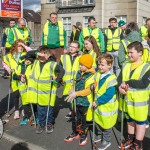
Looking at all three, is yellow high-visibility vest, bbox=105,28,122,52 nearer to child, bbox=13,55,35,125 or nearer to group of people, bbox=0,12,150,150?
group of people, bbox=0,12,150,150

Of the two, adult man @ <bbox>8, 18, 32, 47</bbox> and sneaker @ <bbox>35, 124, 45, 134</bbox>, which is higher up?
adult man @ <bbox>8, 18, 32, 47</bbox>

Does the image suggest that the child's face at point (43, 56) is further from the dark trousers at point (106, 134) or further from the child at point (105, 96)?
the dark trousers at point (106, 134)

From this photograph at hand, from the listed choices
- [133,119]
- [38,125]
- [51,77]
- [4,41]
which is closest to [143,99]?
[133,119]

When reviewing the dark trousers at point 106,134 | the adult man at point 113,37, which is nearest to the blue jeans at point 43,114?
the dark trousers at point 106,134

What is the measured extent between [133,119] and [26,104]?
7.94 ft

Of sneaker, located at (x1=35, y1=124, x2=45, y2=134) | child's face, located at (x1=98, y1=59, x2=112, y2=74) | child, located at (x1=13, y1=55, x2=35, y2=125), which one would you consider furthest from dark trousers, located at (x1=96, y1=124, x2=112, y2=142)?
child, located at (x1=13, y1=55, x2=35, y2=125)

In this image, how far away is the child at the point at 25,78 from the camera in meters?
5.41

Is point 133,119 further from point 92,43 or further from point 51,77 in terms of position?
point 92,43

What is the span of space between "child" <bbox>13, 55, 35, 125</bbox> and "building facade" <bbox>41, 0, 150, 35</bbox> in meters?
21.6

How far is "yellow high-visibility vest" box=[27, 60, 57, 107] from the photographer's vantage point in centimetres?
488

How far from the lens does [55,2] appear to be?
30.2m

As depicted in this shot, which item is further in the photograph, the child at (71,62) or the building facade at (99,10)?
the building facade at (99,10)

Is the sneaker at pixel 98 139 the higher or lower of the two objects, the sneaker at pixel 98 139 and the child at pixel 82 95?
the lower

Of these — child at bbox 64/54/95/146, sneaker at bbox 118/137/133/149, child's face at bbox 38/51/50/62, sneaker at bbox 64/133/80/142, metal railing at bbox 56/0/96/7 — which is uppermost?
metal railing at bbox 56/0/96/7
